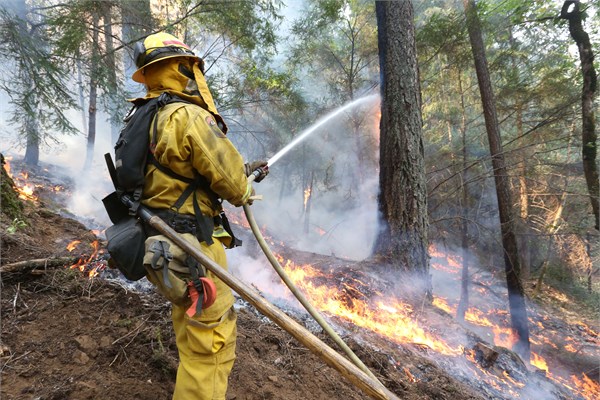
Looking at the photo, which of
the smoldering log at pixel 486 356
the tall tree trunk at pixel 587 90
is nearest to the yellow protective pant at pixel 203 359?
the smoldering log at pixel 486 356

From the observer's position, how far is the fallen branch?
117 inches

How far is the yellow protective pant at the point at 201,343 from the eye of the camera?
1.98m

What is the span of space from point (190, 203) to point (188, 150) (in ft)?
1.23

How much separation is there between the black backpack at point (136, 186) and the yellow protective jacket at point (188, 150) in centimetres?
4

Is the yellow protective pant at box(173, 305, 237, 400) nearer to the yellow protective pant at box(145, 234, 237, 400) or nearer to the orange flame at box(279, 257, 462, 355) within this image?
the yellow protective pant at box(145, 234, 237, 400)

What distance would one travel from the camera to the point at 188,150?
2.09 m

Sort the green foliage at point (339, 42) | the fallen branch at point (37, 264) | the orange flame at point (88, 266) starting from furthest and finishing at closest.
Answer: the green foliage at point (339, 42) < the orange flame at point (88, 266) < the fallen branch at point (37, 264)

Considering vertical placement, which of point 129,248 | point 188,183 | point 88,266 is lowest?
point 88,266

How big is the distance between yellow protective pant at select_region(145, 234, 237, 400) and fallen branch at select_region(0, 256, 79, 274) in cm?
192

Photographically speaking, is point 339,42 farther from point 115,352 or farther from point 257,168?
point 115,352

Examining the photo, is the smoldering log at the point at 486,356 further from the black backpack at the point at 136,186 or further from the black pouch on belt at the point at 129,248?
the black pouch on belt at the point at 129,248

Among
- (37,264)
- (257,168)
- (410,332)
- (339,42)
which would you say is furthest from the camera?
(339,42)

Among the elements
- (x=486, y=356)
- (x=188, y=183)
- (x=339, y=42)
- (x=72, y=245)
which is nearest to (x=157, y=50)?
(x=188, y=183)

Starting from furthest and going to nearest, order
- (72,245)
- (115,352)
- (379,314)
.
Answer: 1. (379,314)
2. (72,245)
3. (115,352)
